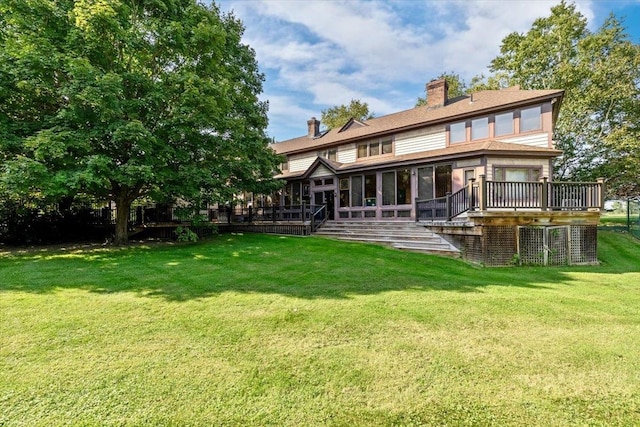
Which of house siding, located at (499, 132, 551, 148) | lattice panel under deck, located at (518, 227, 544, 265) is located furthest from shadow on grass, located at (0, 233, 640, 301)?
house siding, located at (499, 132, 551, 148)

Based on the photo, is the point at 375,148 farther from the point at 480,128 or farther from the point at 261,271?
the point at 261,271

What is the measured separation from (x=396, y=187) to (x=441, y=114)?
4344mm

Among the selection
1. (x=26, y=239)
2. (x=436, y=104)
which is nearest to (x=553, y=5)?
(x=436, y=104)

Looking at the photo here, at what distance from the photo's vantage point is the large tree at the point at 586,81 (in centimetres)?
2025

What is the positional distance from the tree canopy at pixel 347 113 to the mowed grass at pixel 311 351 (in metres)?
30.6

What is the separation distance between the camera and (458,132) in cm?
1575

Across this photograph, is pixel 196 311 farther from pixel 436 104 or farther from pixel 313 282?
pixel 436 104

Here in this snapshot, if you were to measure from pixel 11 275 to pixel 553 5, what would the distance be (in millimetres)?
31615

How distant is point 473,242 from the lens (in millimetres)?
10727

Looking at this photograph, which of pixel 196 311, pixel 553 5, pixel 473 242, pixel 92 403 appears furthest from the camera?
pixel 553 5

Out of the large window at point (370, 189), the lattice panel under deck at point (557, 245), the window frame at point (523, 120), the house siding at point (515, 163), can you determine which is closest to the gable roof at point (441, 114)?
the window frame at point (523, 120)

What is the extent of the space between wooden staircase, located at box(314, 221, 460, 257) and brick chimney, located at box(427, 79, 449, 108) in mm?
7975

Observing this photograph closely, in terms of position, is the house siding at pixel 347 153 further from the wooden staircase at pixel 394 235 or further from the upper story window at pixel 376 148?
the wooden staircase at pixel 394 235

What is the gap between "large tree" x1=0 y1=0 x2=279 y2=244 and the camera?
9055mm
